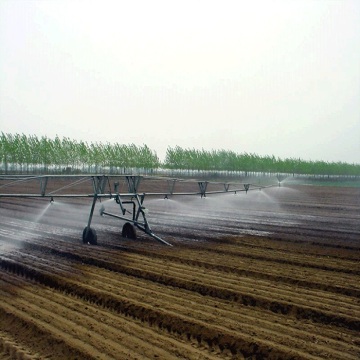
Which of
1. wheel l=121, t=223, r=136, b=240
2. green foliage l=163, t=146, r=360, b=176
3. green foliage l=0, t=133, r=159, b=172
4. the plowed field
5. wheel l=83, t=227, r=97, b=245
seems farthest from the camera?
green foliage l=163, t=146, r=360, b=176

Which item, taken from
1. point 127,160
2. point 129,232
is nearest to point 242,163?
point 127,160

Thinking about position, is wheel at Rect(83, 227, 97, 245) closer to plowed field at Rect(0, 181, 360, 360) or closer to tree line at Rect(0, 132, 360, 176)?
plowed field at Rect(0, 181, 360, 360)

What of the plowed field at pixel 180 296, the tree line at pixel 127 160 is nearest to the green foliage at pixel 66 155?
the tree line at pixel 127 160

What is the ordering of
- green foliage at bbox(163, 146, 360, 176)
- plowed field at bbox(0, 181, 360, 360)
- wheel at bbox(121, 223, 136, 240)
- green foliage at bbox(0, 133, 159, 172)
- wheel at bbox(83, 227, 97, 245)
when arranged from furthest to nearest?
1. green foliage at bbox(163, 146, 360, 176)
2. green foliage at bbox(0, 133, 159, 172)
3. wheel at bbox(121, 223, 136, 240)
4. wheel at bbox(83, 227, 97, 245)
5. plowed field at bbox(0, 181, 360, 360)

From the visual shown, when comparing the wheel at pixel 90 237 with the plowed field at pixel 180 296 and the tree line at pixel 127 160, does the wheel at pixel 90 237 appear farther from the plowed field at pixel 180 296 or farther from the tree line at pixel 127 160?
the tree line at pixel 127 160

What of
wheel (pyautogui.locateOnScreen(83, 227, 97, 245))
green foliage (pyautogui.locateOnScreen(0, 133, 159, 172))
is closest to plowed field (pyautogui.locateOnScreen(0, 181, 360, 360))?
wheel (pyautogui.locateOnScreen(83, 227, 97, 245))

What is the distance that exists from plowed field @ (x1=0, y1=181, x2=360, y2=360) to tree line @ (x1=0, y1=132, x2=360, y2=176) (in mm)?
57762

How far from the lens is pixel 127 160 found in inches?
3219

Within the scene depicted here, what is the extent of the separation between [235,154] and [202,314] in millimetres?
95664

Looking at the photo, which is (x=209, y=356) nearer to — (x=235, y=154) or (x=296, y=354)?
(x=296, y=354)

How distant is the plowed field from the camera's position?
16.0ft

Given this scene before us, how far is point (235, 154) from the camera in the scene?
100375mm

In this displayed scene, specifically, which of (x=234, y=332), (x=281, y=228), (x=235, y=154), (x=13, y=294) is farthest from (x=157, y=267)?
(x=235, y=154)

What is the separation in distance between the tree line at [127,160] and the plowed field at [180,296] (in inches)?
2274
